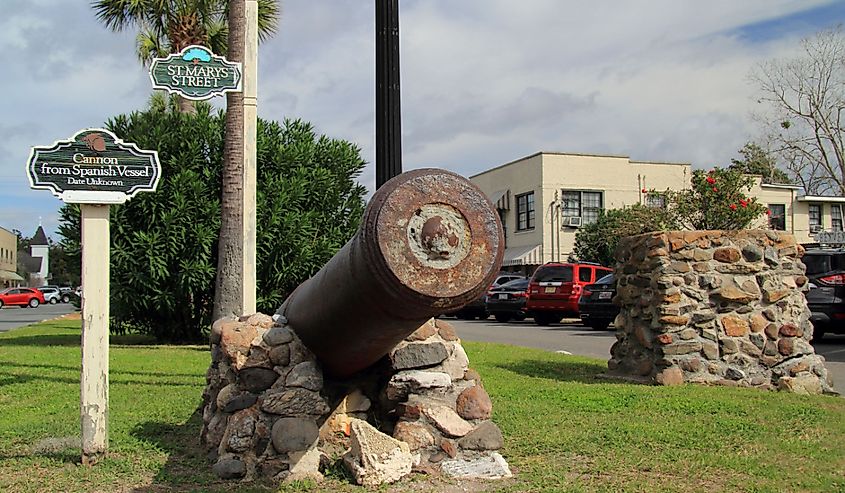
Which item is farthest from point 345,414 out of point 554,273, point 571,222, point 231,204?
point 571,222

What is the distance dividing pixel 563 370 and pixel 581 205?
2674 centimetres

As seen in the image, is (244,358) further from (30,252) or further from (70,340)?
(30,252)

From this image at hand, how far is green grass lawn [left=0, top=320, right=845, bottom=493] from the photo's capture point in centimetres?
551

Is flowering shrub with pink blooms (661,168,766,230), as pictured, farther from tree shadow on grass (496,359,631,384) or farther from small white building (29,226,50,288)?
small white building (29,226,50,288)

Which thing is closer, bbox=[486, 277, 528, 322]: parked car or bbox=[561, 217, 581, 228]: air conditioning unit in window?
bbox=[486, 277, 528, 322]: parked car

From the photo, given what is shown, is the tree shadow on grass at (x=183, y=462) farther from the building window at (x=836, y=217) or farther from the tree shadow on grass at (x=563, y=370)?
the building window at (x=836, y=217)

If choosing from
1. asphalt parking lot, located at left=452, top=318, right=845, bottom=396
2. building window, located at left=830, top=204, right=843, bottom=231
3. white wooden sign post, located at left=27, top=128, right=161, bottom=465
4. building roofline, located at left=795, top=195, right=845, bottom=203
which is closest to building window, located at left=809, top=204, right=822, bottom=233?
building window, located at left=830, top=204, right=843, bottom=231

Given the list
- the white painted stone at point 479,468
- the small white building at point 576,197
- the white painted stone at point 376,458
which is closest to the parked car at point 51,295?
the small white building at point 576,197

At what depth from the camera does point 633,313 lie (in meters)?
10.3

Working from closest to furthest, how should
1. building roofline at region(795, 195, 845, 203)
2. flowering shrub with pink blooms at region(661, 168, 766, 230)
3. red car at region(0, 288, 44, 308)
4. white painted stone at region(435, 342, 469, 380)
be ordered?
white painted stone at region(435, 342, 469, 380) → flowering shrub with pink blooms at region(661, 168, 766, 230) → building roofline at region(795, 195, 845, 203) → red car at region(0, 288, 44, 308)

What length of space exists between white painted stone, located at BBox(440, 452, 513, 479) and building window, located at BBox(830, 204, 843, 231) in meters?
38.5

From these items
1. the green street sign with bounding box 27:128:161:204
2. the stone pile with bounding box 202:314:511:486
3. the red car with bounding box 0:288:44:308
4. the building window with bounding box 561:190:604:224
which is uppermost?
the building window with bounding box 561:190:604:224

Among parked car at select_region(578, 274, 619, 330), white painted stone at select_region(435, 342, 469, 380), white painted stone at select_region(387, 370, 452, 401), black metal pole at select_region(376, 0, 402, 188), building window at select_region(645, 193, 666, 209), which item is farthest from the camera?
building window at select_region(645, 193, 666, 209)

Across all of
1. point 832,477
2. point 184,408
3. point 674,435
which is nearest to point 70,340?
point 184,408
